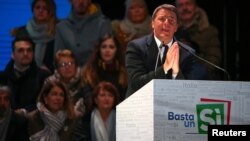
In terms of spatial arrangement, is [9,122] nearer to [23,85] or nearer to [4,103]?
[4,103]

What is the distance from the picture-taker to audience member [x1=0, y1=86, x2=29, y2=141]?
470cm

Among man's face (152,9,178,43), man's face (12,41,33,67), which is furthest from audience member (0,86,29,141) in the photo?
man's face (152,9,178,43)

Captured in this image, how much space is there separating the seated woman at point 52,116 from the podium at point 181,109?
6.86ft

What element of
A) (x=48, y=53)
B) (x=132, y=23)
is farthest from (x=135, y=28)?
(x=48, y=53)

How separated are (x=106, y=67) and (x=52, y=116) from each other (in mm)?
708

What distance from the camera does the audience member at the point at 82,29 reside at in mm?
4883

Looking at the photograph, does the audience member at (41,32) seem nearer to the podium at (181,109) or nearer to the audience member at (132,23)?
the audience member at (132,23)

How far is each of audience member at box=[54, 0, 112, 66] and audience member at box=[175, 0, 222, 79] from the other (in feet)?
2.53

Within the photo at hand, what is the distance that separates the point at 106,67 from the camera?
4898 millimetres

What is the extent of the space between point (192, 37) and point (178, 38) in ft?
0.65

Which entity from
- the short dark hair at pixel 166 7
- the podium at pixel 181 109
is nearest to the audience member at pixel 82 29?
the short dark hair at pixel 166 7

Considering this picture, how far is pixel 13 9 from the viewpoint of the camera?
192 inches

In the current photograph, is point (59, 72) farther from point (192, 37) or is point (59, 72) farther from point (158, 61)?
point (192, 37)

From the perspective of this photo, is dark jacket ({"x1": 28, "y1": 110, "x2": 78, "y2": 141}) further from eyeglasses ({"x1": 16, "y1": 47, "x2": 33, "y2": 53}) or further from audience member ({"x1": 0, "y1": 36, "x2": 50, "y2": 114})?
eyeglasses ({"x1": 16, "y1": 47, "x2": 33, "y2": 53})
